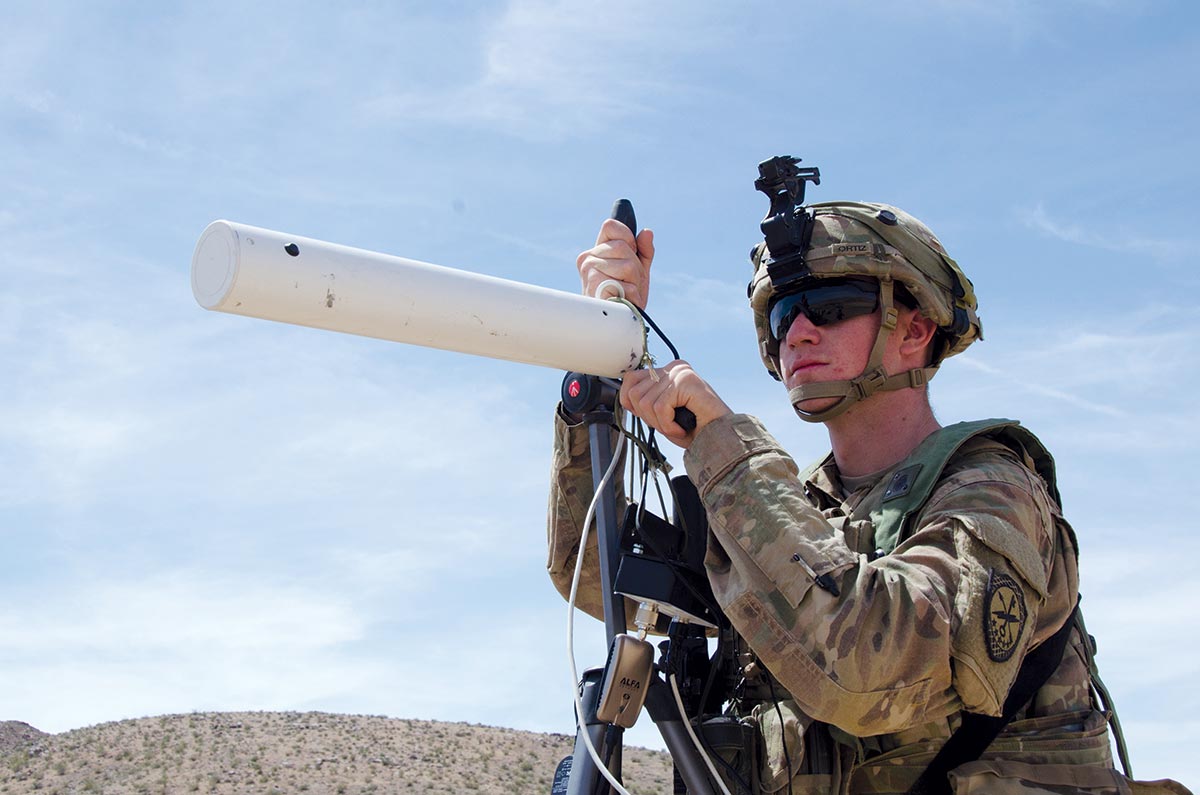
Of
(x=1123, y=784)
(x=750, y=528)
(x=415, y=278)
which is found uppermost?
(x=415, y=278)

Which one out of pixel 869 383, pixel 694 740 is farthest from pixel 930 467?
pixel 694 740

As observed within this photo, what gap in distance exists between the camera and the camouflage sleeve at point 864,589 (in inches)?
137

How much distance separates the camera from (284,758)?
55188 millimetres

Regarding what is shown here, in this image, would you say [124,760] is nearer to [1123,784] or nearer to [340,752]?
[340,752]

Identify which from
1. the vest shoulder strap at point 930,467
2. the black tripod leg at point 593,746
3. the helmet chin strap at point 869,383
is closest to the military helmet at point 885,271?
the helmet chin strap at point 869,383

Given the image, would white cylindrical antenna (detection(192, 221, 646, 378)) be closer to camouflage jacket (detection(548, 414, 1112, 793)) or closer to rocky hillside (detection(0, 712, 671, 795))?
camouflage jacket (detection(548, 414, 1112, 793))

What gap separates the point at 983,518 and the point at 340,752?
5692cm

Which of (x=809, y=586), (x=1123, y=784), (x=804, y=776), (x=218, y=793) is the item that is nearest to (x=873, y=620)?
(x=809, y=586)

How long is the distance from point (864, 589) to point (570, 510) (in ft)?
5.24

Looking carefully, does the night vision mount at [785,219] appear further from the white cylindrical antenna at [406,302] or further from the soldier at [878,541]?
the white cylindrical antenna at [406,302]

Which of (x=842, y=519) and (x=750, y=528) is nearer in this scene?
(x=750, y=528)

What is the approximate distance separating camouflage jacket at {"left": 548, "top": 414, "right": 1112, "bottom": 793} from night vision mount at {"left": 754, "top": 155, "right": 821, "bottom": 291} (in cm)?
79

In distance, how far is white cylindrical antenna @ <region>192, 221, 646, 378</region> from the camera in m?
3.37

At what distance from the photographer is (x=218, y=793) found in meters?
50.2
